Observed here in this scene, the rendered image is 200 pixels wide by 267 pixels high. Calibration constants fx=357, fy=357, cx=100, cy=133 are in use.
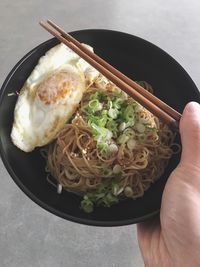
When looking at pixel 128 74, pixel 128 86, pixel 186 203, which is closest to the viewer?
pixel 186 203

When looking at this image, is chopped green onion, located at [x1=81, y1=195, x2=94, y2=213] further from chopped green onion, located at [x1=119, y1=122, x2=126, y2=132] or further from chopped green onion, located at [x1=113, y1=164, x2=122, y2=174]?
chopped green onion, located at [x1=119, y1=122, x2=126, y2=132]

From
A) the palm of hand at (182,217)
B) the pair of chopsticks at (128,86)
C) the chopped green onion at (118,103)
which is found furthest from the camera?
the chopped green onion at (118,103)

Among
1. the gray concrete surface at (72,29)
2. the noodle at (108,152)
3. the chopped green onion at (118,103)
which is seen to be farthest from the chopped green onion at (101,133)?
the gray concrete surface at (72,29)

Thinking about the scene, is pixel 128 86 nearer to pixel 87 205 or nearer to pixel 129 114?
pixel 129 114

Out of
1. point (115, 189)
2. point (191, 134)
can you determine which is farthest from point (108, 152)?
point (191, 134)

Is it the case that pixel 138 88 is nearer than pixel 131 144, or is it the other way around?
pixel 138 88

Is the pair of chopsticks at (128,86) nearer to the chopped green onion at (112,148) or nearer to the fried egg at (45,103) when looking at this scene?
the fried egg at (45,103)
